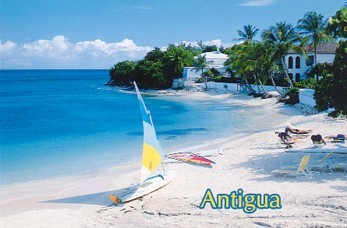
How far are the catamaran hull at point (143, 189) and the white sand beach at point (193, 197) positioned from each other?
19 centimetres

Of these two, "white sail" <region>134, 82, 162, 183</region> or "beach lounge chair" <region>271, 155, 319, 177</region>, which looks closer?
"white sail" <region>134, 82, 162, 183</region>

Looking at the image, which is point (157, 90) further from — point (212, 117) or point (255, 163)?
point (255, 163)

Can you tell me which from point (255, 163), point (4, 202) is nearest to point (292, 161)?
point (255, 163)

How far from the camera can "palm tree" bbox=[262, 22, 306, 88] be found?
3969 cm

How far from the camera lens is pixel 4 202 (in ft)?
43.7

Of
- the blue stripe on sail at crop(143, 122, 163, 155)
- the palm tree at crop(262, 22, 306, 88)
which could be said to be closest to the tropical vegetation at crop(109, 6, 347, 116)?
the palm tree at crop(262, 22, 306, 88)

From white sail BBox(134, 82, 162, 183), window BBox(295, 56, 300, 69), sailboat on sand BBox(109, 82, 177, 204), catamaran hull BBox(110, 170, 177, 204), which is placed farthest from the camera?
window BBox(295, 56, 300, 69)

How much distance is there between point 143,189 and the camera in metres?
12.7

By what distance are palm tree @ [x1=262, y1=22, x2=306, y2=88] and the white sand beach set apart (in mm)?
23469

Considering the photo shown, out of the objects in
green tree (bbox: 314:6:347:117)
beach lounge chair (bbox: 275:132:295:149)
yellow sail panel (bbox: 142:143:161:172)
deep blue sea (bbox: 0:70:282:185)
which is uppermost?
green tree (bbox: 314:6:347:117)

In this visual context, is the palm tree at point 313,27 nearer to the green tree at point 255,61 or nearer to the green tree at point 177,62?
the green tree at point 255,61

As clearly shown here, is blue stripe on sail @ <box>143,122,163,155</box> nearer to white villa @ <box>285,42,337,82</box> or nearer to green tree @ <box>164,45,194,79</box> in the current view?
white villa @ <box>285,42,337,82</box>

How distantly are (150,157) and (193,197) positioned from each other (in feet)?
6.85

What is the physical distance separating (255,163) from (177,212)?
5645 millimetres
